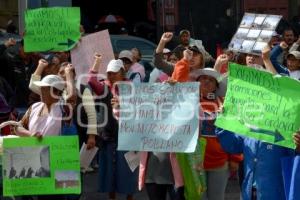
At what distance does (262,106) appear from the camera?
6113 millimetres

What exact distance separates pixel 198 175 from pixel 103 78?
190cm

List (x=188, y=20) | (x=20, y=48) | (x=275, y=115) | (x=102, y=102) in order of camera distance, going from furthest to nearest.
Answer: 1. (x=188, y=20)
2. (x=20, y=48)
3. (x=102, y=102)
4. (x=275, y=115)

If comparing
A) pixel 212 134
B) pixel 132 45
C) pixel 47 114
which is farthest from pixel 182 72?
pixel 132 45

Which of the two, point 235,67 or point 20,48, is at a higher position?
point 235,67

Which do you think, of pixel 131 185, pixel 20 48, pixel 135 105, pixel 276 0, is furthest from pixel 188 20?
pixel 135 105

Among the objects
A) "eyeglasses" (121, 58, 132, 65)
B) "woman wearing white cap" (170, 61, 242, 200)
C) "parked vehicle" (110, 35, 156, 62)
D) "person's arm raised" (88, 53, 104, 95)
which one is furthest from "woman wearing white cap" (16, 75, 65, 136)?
"parked vehicle" (110, 35, 156, 62)

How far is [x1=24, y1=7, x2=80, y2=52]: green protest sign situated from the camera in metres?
8.77

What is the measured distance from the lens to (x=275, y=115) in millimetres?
6000

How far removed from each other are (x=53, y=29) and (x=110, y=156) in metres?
1.40

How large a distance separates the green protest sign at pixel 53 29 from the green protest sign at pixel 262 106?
285cm

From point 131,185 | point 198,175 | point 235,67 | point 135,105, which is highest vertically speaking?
point 235,67

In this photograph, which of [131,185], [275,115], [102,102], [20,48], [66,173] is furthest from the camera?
[20,48]

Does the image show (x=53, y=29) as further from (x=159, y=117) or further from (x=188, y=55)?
(x=159, y=117)

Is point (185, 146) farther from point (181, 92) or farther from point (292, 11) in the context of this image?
point (292, 11)
